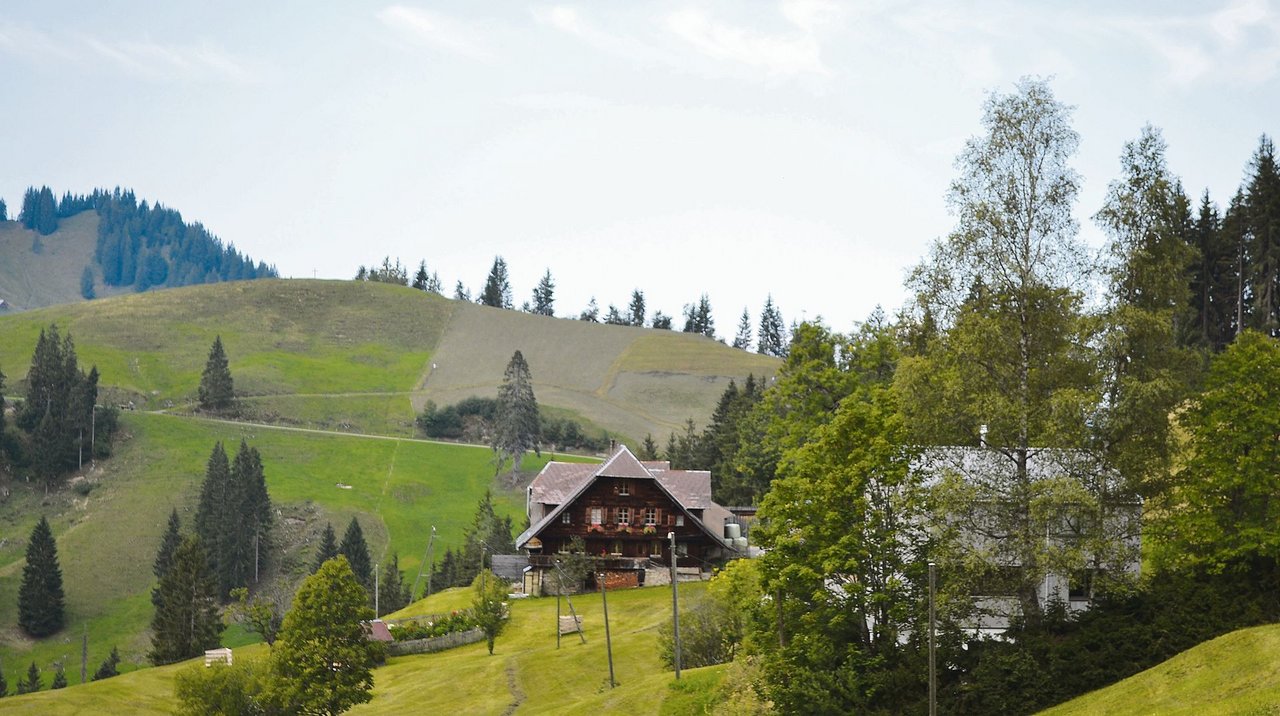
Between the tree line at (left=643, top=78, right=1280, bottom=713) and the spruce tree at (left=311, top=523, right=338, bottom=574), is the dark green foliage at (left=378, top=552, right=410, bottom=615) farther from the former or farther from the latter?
the tree line at (left=643, top=78, right=1280, bottom=713)

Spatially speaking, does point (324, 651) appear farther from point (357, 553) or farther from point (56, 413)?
point (56, 413)

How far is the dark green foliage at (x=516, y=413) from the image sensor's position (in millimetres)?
164250

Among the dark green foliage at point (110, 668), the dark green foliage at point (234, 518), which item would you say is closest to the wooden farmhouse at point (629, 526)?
the dark green foliage at point (110, 668)

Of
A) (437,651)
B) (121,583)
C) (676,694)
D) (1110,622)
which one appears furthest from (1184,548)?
(121,583)

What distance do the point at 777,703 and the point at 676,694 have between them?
9406 mm

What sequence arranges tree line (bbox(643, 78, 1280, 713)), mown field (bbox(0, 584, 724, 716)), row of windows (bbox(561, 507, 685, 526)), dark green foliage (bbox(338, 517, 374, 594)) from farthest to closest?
1. dark green foliage (bbox(338, 517, 374, 594))
2. row of windows (bbox(561, 507, 685, 526))
3. mown field (bbox(0, 584, 724, 716))
4. tree line (bbox(643, 78, 1280, 713))

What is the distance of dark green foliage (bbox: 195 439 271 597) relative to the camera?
518 ft

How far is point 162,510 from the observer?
174000 millimetres

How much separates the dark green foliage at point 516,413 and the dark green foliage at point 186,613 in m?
55.2

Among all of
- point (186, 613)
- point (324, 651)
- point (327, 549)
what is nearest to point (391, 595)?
point (327, 549)

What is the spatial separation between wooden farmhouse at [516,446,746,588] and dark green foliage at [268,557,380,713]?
1245 inches

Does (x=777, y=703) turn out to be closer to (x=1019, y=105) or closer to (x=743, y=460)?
(x=1019, y=105)

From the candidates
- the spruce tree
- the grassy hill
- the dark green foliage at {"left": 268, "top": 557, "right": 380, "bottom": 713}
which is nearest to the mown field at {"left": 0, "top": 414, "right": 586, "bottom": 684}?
the spruce tree

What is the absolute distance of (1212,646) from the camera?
1362 inches
